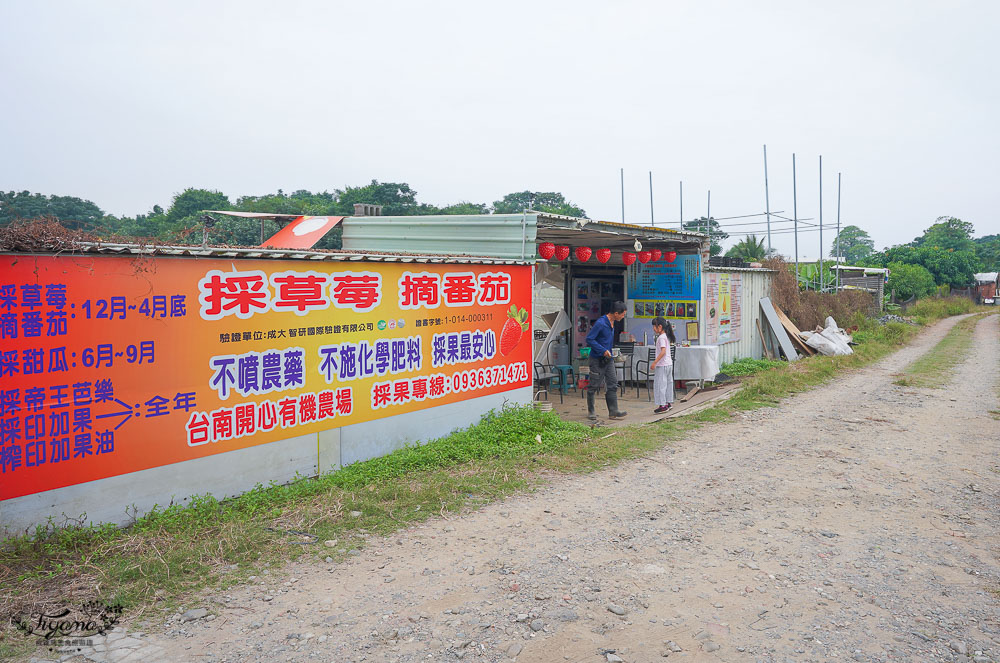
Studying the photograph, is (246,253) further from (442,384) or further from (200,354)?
(442,384)

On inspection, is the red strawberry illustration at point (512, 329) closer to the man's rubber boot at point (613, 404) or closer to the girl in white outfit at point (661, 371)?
the man's rubber boot at point (613, 404)

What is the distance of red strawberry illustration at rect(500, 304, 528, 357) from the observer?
27.9ft

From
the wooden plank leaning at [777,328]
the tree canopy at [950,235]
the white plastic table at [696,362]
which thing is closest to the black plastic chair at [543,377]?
the white plastic table at [696,362]

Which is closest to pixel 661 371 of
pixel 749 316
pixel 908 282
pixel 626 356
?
pixel 626 356

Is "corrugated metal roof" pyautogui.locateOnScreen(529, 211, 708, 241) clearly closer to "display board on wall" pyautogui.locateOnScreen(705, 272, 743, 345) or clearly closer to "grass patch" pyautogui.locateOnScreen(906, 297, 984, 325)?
"display board on wall" pyautogui.locateOnScreen(705, 272, 743, 345)

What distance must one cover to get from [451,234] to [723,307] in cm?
658

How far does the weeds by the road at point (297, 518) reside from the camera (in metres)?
4.06

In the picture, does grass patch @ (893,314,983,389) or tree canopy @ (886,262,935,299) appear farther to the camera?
tree canopy @ (886,262,935,299)

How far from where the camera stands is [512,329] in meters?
8.62

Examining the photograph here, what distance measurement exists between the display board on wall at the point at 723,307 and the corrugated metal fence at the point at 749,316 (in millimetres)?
150

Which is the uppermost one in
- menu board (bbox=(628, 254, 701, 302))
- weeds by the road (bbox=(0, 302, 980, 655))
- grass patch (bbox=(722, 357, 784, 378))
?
menu board (bbox=(628, 254, 701, 302))

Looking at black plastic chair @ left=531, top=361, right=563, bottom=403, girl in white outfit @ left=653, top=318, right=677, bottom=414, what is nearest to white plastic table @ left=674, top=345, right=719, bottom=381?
girl in white outfit @ left=653, top=318, right=677, bottom=414

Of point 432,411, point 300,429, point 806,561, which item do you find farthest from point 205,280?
point 806,561

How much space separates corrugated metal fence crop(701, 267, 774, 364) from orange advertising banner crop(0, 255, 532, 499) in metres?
8.35
